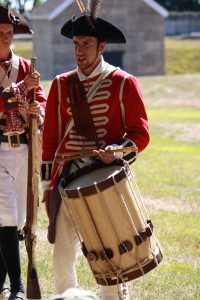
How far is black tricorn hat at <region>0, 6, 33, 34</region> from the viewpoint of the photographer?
23.0 feet

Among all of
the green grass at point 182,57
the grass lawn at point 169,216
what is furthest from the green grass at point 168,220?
the green grass at point 182,57

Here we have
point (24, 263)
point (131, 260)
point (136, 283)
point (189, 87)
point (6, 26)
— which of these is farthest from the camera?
point (189, 87)

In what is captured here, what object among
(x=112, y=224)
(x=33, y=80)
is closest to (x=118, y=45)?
(x=33, y=80)


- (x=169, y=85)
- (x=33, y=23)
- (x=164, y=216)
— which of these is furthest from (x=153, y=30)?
(x=164, y=216)

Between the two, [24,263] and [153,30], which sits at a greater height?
[24,263]

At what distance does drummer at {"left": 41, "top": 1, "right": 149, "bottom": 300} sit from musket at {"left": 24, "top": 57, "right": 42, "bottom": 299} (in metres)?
0.60

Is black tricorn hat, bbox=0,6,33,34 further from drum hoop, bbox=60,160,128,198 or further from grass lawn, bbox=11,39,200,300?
grass lawn, bbox=11,39,200,300

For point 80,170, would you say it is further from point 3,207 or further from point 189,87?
point 189,87

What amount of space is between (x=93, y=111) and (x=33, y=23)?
2385 inches

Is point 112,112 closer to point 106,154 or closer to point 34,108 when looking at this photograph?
point 106,154

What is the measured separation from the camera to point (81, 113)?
20.7 feet

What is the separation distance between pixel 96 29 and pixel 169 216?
514 cm

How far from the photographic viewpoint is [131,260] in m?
5.97

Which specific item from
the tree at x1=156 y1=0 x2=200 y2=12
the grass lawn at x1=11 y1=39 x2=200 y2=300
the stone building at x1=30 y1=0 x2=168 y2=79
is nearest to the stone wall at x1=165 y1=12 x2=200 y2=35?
the tree at x1=156 y1=0 x2=200 y2=12
